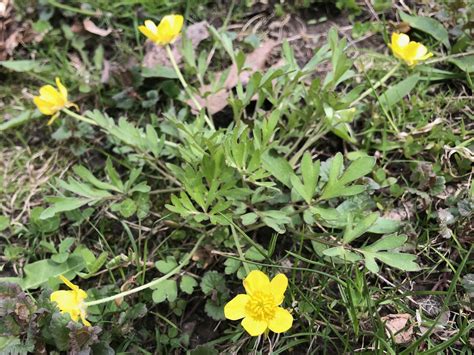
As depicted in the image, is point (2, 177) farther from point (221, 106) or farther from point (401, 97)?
point (401, 97)

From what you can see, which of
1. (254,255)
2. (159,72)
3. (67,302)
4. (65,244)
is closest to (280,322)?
(254,255)

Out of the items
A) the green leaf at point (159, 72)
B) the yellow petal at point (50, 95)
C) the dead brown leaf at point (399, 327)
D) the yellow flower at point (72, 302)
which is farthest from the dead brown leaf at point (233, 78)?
the dead brown leaf at point (399, 327)

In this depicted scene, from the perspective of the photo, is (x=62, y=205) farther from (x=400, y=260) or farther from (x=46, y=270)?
(x=400, y=260)

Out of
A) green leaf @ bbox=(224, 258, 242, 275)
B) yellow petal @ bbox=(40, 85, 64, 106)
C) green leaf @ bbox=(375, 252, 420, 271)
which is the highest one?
yellow petal @ bbox=(40, 85, 64, 106)

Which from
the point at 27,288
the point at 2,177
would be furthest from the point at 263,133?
the point at 2,177

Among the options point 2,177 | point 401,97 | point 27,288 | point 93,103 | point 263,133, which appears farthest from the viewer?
point 93,103

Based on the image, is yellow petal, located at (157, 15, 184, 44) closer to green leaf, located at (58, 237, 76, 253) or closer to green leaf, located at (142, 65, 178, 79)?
green leaf, located at (142, 65, 178, 79)

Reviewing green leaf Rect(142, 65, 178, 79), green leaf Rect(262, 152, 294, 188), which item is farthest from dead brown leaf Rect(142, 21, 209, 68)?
green leaf Rect(262, 152, 294, 188)
